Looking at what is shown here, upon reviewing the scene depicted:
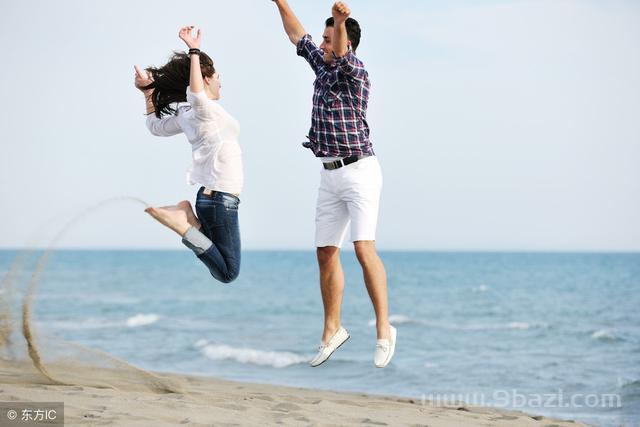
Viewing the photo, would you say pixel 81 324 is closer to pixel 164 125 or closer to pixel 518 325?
pixel 518 325

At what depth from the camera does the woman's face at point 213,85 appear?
5.48 meters

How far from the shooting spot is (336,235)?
5809 millimetres

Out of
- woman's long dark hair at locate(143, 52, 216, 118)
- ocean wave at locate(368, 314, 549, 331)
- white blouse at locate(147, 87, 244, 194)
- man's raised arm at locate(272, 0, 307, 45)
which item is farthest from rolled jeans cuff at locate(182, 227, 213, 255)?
ocean wave at locate(368, 314, 549, 331)

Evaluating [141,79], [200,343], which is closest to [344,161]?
[141,79]

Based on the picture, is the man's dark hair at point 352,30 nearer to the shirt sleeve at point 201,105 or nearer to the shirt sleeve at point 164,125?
the shirt sleeve at point 201,105

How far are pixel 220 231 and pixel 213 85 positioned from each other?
3.00 ft

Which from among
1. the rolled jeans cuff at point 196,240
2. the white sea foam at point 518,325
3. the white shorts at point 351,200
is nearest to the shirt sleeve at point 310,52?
the white shorts at point 351,200

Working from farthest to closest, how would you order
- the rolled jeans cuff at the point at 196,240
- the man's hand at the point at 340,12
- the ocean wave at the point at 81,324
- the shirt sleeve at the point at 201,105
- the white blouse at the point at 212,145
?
the ocean wave at the point at 81,324, the rolled jeans cuff at the point at 196,240, the white blouse at the point at 212,145, the shirt sleeve at the point at 201,105, the man's hand at the point at 340,12

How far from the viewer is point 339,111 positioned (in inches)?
216

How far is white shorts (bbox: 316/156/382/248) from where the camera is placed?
5.55 meters

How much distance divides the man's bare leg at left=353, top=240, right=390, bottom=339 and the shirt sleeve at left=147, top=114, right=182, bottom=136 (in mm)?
1388

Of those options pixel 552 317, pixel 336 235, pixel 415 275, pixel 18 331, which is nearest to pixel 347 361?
pixel 18 331

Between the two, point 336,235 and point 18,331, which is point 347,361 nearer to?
point 18,331

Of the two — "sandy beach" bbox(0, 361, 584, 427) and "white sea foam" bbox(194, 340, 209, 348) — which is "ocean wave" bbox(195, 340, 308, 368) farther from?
"sandy beach" bbox(0, 361, 584, 427)
